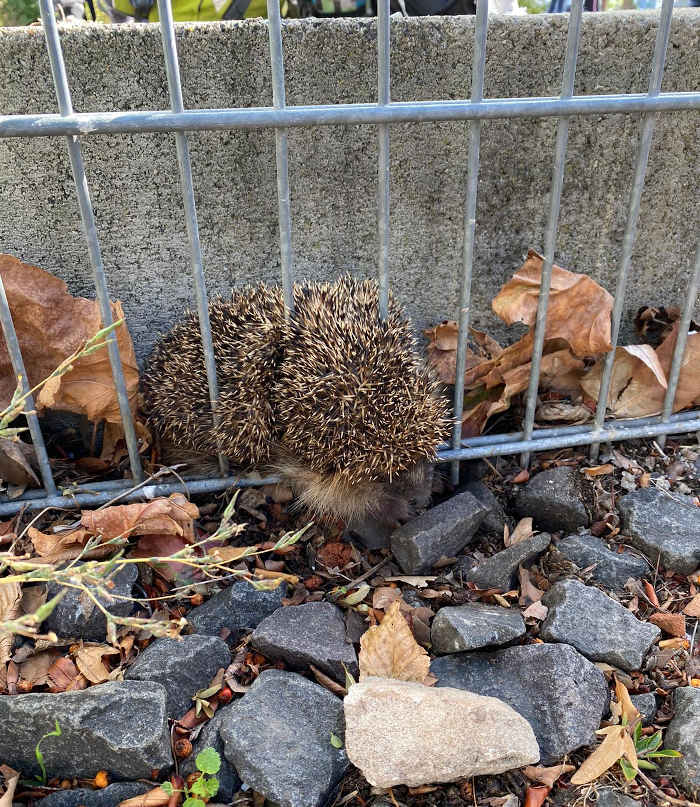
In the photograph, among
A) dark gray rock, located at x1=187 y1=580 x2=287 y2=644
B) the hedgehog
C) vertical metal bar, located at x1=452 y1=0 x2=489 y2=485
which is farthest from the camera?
the hedgehog

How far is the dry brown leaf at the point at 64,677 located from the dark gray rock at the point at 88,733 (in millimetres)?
221

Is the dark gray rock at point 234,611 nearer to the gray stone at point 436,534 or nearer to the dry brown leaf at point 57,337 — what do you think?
the gray stone at point 436,534

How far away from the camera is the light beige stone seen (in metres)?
2.12

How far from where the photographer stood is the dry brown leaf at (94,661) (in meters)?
2.53

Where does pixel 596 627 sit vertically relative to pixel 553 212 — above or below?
below

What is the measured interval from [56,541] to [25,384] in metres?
0.67

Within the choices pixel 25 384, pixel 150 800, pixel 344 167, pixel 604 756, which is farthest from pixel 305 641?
pixel 344 167

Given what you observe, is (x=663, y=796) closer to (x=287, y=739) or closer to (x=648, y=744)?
(x=648, y=744)

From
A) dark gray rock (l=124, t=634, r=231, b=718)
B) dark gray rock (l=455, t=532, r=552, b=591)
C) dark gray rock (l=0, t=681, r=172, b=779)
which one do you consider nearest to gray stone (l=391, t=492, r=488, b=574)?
dark gray rock (l=455, t=532, r=552, b=591)

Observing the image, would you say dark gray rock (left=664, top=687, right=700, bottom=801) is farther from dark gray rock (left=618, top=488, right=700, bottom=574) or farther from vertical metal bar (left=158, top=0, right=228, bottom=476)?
vertical metal bar (left=158, top=0, right=228, bottom=476)

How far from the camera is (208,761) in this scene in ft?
7.12

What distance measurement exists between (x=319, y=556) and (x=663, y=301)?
2.45 meters

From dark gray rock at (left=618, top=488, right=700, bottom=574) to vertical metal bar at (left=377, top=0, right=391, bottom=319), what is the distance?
1484 millimetres

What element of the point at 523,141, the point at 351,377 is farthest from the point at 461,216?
the point at 351,377
